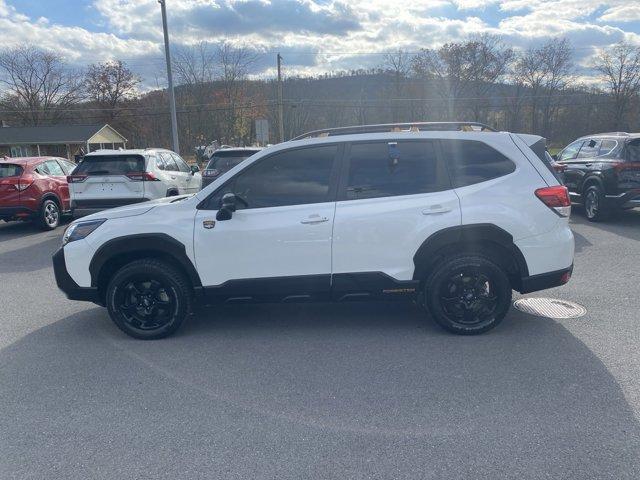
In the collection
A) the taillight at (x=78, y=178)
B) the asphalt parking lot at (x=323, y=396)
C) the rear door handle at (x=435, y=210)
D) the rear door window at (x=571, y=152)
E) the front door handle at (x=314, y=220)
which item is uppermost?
the rear door window at (x=571, y=152)

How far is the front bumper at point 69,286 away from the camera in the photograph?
4.68 metres

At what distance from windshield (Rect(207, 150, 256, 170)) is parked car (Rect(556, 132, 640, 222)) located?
294 inches

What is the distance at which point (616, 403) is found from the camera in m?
3.28

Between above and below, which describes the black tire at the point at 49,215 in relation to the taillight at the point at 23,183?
below

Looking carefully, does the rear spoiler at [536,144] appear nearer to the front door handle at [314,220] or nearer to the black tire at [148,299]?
the front door handle at [314,220]

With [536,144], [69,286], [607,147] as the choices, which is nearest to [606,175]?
[607,147]

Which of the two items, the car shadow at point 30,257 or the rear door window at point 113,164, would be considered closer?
the car shadow at point 30,257

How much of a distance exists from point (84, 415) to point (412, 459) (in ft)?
7.23

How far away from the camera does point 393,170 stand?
4.49 metres

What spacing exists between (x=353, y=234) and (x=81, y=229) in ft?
8.49

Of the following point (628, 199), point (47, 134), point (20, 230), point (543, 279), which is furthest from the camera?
point (47, 134)

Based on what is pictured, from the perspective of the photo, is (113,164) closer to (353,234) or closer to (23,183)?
(23,183)

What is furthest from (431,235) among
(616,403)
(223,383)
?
(223,383)

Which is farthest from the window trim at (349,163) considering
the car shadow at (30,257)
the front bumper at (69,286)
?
the car shadow at (30,257)
